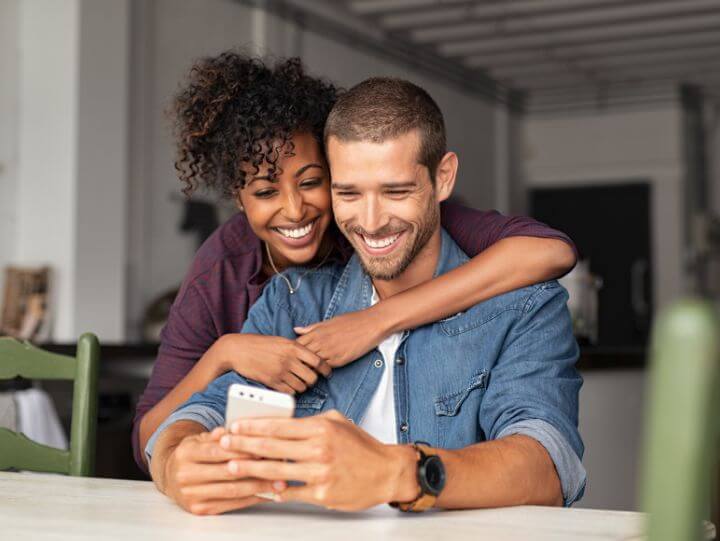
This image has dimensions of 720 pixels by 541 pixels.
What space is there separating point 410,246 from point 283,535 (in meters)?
0.73

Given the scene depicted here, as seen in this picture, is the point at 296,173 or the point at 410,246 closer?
the point at 410,246

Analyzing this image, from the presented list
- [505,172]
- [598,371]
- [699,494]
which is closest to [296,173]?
[699,494]

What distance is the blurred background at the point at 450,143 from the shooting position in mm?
5051

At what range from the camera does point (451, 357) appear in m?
1.78

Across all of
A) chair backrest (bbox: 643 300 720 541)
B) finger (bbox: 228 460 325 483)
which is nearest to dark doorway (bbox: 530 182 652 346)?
finger (bbox: 228 460 325 483)

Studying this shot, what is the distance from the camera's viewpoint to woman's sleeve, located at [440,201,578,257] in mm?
1963

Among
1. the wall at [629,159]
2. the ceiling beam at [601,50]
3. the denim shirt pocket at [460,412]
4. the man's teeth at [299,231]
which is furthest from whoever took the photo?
the wall at [629,159]

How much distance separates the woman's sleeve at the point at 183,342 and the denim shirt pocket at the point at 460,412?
2.38 feet

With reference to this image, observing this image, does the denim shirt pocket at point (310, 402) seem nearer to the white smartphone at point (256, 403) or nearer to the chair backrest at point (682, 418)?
the white smartphone at point (256, 403)

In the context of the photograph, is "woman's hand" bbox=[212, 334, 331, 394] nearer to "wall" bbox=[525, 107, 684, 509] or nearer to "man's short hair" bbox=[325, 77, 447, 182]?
"man's short hair" bbox=[325, 77, 447, 182]

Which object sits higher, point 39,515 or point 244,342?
point 244,342

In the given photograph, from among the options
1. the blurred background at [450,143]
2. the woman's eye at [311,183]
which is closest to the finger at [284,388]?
the woman's eye at [311,183]

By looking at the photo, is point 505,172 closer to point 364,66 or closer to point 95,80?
point 364,66

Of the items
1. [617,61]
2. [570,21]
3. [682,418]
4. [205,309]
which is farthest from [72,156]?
[617,61]
